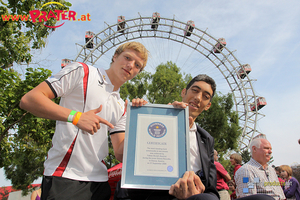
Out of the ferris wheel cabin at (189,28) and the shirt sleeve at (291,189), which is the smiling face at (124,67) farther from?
the ferris wheel cabin at (189,28)

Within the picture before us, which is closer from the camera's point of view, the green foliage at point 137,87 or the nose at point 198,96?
the nose at point 198,96

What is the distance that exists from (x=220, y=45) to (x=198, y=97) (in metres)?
27.1

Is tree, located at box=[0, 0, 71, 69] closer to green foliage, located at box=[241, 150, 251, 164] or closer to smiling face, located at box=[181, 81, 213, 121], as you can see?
smiling face, located at box=[181, 81, 213, 121]

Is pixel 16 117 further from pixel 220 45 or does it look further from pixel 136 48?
pixel 220 45

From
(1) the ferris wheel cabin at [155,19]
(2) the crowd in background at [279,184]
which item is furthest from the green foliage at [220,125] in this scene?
(1) the ferris wheel cabin at [155,19]

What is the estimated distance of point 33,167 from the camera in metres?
16.6

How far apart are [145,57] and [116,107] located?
603 millimetres

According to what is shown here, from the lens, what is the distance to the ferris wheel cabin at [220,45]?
2644 centimetres

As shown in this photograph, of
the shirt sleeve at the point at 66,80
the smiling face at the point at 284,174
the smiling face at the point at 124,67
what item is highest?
the smiling face at the point at 124,67

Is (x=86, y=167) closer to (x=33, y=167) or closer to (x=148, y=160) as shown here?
(x=148, y=160)

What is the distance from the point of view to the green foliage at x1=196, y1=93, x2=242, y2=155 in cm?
1698

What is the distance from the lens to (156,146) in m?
1.46

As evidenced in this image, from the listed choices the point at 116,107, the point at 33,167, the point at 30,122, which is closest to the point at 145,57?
the point at 116,107

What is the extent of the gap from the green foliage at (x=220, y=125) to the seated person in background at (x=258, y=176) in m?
13.6
